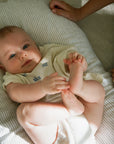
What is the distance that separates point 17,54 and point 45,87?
12.9 inches

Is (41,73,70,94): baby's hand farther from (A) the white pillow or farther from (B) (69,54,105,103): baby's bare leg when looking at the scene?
(A) the white pillow

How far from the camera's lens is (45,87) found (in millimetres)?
689

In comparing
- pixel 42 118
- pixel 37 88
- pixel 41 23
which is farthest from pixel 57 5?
pixel 42 118

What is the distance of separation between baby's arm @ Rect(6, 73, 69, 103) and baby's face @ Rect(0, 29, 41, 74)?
0.12 metres

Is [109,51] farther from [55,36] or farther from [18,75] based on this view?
[18,75]

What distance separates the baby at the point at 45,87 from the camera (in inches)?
27.3

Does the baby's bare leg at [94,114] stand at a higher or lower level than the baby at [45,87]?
lower

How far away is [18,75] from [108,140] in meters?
0.58

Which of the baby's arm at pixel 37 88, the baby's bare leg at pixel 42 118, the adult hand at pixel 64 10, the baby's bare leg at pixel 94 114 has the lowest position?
the baby's bare leg at pixel 94 114

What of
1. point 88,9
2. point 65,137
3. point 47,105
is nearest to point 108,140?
point 65,137

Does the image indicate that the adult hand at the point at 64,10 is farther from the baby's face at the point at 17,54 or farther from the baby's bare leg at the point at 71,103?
the baby's bare leg at the point at 71,103

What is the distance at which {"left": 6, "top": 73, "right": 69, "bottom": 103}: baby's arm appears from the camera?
0.66 metres

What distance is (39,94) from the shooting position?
724 mm

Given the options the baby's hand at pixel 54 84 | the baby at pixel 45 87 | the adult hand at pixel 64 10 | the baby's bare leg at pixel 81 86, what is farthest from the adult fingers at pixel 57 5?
the baby's hand at pixel 54 84
